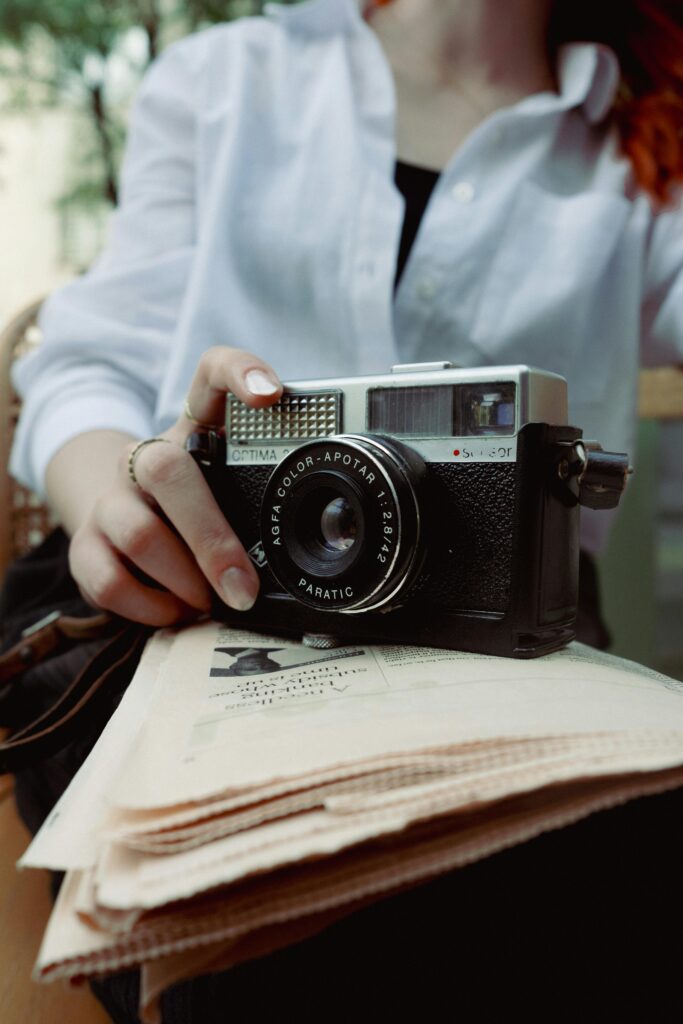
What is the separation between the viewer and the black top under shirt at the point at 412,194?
2.24ft

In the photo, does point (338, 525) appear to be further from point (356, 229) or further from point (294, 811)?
point (356, 229)

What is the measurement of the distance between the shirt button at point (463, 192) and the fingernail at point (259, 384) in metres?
0.33

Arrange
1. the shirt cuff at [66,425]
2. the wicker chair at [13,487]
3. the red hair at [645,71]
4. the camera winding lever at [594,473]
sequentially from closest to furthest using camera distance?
the camera winding lever at [594,473] < the shirt cuff at [66,425] < the red hair at [645,71] < the wicker chair at [13,487]

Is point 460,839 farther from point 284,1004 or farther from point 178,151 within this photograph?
point 178,151

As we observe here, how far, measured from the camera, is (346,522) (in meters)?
0.40

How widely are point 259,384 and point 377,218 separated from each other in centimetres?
29

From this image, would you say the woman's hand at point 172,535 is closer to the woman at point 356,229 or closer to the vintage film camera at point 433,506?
the vintage film camera at point 433,506

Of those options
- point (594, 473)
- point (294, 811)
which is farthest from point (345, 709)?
point (594, 473)

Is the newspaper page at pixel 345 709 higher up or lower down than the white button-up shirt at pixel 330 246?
lower down

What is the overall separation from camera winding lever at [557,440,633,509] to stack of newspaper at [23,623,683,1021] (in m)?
0.12

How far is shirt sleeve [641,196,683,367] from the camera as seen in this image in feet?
2.32

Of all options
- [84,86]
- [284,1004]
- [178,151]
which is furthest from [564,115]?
[84,86]

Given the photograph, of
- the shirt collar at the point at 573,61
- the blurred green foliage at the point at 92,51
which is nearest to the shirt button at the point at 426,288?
the shirt collar at the point at 573,61

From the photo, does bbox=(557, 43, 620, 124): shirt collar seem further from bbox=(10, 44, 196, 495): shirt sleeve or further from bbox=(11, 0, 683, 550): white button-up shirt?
bbox=(10, 44, 196, 495): shirt sleeve
